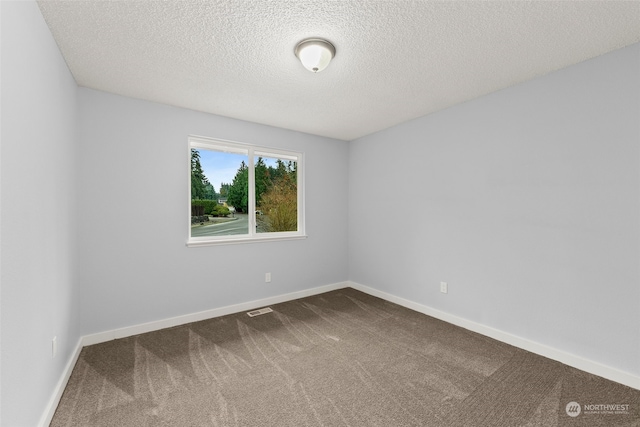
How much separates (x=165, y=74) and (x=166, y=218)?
4.80 feet

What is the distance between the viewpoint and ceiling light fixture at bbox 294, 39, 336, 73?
1880 mm

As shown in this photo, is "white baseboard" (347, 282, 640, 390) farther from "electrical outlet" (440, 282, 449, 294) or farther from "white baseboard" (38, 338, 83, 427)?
"white baseboard" (38, 338, 83, 427)

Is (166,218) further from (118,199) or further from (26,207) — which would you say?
(26,207)

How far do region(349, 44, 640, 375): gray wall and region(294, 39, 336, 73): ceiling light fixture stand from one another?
184cm

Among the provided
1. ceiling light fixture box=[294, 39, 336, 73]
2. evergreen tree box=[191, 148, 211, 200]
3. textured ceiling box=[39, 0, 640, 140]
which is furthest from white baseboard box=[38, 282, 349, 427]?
ceiling light fixture box=[294, 39, 336, 73]

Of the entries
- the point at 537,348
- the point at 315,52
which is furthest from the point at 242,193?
the point at 537,348

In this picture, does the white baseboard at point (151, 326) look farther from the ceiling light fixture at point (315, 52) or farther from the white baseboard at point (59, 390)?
the ceiling light fixture at point (315, 52)

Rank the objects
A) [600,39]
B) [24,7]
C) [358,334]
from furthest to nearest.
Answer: [358,334] < [600,39] < [24,7]

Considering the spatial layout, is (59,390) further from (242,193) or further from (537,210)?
(537,210)

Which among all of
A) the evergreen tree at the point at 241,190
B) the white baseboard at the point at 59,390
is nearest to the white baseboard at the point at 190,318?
the white baseboard at the point at 59,390

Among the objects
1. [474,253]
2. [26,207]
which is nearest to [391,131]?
[474,253]

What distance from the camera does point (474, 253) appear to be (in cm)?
289

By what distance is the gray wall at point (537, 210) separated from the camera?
2016 millimetres

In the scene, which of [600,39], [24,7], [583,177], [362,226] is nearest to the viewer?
[24,7]
